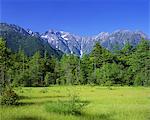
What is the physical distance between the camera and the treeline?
3346 inches

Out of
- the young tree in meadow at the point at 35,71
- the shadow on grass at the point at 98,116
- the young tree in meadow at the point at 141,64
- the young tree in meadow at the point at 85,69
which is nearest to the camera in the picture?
the shadow on grass at the point at 98,116

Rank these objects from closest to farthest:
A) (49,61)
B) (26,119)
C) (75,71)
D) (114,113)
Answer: (26,119) → (114,113) → (75,71) → (49,61)

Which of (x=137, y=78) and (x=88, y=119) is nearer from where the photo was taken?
(x=88, y=119)

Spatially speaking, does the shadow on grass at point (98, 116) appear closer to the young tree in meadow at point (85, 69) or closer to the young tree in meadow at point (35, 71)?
the young tree in meadow at point (35, 71)

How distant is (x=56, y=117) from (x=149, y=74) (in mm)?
72264

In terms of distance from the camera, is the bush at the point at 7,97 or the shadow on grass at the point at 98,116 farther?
the bush at the point at 7,97

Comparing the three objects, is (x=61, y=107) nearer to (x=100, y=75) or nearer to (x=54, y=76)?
(x=100, y=75)

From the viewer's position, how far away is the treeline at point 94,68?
85.0 meters

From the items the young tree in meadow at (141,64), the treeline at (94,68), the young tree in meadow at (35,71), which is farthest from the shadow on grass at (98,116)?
the young tree in meadow at (141,64)

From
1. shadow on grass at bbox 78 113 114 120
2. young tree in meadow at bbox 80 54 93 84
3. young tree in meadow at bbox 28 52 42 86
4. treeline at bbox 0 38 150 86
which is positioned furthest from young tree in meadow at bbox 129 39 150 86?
shadow on grass at bbox 78 113 114 120

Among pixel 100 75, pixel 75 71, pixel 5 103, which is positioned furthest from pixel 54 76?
→ pixel 5 103

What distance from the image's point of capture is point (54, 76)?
97.7 m

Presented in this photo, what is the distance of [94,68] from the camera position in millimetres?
95250

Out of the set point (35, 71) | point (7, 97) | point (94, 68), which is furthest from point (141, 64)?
point (7, 97)
